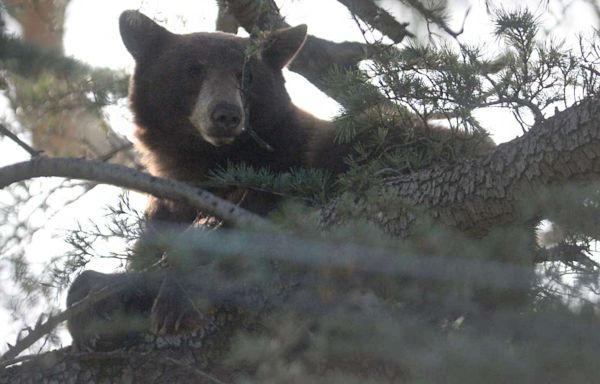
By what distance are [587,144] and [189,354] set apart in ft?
6.45

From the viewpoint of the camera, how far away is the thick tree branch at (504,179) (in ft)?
11.7

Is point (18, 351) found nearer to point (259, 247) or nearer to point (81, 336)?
point (81, 336)

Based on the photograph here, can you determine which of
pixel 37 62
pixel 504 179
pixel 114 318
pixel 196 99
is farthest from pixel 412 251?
pixel 196 99

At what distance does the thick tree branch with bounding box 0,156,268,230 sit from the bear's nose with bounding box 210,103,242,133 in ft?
4.84

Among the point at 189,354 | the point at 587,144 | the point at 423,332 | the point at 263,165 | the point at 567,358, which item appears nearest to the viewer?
the point at 567,358

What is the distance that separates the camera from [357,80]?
13.3ft

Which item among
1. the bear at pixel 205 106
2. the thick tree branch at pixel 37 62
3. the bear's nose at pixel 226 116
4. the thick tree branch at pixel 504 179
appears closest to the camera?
the thick tree branch at pixel 504 179

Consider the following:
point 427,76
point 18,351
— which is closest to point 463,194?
point 427,76

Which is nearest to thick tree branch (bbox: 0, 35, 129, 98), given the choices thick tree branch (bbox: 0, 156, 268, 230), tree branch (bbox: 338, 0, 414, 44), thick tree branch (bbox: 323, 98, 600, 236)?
thick tree branch (bbox: 0, 156, 268, 230)

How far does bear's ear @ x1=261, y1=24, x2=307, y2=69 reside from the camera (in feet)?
20.2

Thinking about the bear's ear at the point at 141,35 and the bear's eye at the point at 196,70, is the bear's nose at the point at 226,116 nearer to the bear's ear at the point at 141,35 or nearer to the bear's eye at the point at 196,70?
the bear's eye at the point at 196,70

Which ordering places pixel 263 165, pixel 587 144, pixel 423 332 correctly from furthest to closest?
1. pixel 263 165
2. pixel 587 144
3. pixel 423 332

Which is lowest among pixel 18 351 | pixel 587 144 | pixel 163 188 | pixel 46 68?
pixel 18 351

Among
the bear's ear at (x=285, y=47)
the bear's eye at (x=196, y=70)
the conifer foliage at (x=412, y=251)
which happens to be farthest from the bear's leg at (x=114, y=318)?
the bear's ear at (x=285, y=47)
